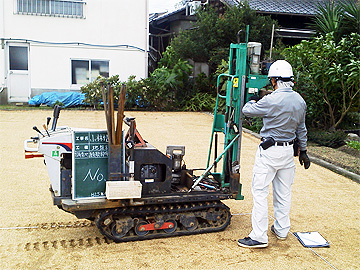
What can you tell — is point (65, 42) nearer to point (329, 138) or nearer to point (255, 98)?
point (329, 138)

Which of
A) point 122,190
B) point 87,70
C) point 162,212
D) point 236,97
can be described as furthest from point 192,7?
point 122,190

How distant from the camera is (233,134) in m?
4.88

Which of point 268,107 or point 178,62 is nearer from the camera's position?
point 268,107

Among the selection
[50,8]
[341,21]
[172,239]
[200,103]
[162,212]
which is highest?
[50,8]

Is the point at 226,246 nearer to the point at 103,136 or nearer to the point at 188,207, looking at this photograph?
the point at 188,207

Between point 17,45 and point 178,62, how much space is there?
258 inches

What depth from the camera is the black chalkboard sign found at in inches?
163

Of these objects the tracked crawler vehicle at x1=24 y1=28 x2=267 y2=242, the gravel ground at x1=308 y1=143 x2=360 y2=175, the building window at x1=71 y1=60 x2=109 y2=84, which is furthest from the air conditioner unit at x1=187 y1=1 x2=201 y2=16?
the tracked crawler vehicle at x1=24 y1=28 x2=267 y2=242

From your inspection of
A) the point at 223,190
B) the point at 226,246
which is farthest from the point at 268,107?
the point at 226,246

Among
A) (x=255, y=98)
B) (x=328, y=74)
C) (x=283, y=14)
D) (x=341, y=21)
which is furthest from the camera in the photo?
(x=283, y=14)

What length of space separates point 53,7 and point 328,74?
451 inches

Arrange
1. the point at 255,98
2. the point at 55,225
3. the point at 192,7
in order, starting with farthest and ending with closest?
the point at 192,7
the point at 55,225
the point at 255,98

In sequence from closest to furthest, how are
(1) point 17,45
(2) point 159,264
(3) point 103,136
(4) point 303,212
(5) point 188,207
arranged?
1. (2) point 159,264
2. (3) point 103,136
3. (5) point 188,207
4. (4) point 303,212
5. (1) point 17,45

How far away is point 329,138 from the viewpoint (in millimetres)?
10664
